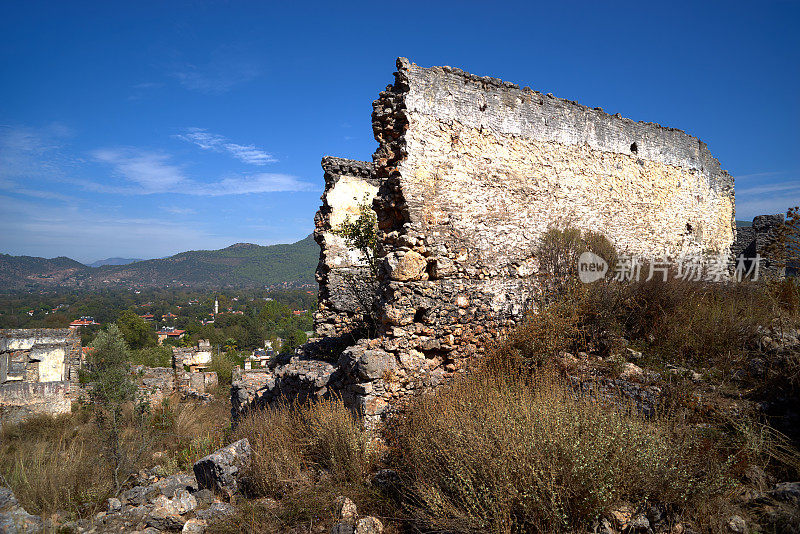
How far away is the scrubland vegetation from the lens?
126 inches

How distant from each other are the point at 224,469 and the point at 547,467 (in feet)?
11.6

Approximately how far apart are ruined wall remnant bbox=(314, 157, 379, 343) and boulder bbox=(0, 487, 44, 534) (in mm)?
5191

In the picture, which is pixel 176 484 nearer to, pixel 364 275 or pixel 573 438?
pixel 573 438

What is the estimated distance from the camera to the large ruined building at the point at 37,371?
13445mm

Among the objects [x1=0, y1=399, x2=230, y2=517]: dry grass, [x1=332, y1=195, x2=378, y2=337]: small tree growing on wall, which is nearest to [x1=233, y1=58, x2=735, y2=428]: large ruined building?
[x1=332, y1=195, x2=378, y2=337]: small tree growing on wall

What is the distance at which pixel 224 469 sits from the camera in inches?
186

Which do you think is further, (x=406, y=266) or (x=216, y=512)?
(x=406, y=266)

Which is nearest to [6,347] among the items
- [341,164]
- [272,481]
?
[341,164]

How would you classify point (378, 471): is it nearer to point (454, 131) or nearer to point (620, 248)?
point (454, 131)

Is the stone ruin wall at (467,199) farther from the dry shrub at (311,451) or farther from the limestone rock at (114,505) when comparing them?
the limestone rock at (114,505)

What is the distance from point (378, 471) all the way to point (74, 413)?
1414cm

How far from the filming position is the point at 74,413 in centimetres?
1367

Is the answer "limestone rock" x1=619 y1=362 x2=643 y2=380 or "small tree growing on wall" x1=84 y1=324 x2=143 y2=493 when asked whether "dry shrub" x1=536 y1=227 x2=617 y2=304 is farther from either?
"small tree growing on wall" x1=84 y1=324 x2=143 y2=493

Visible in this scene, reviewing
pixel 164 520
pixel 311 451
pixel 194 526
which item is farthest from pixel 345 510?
pixel 164 520
